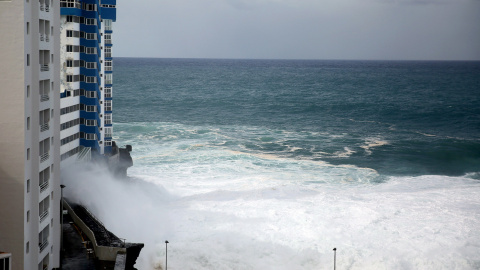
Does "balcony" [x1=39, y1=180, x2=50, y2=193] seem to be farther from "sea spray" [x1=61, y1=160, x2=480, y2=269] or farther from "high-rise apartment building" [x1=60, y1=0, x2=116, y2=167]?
"high-rise apartment building" [x1=60, y1=0, x2=116, y2=167]

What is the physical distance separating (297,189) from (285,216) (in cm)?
890

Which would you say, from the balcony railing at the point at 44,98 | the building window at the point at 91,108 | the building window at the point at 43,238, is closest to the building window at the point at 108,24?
the building window at the point at 91,108

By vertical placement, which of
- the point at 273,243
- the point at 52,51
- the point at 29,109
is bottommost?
the point at 273,243

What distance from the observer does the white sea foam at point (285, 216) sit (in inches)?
1700

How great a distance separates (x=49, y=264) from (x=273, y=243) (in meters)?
16.9

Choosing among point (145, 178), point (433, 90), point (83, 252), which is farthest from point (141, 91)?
point (83, 252)

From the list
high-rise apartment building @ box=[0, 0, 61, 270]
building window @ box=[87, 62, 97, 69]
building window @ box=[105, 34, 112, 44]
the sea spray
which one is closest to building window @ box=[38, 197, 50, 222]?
high-rise apartment building @ box=[0, 0, 61, 270]

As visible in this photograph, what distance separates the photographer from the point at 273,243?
45625mm

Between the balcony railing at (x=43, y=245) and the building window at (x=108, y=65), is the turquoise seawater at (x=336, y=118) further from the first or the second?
the balcony railing at (x=43, y=245)

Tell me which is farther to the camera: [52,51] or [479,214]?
[479,214]

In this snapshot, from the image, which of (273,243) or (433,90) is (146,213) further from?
(433,90)

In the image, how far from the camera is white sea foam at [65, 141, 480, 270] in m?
43.2

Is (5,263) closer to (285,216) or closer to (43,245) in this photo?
(43,245)

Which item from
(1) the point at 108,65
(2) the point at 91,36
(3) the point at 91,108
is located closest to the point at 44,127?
(2) the point at 91,36
